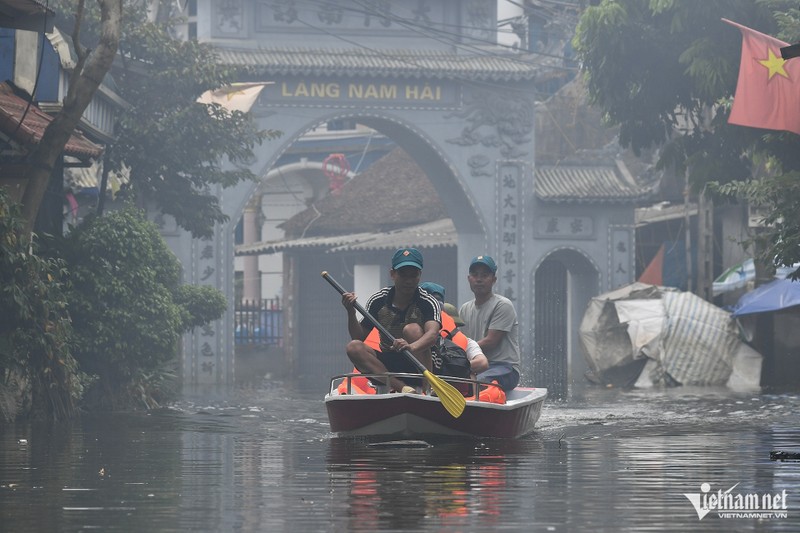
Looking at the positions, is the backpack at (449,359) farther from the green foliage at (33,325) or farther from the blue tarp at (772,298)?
the blue tarp at (772,298)

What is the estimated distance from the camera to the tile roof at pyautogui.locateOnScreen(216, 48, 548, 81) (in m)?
31.1

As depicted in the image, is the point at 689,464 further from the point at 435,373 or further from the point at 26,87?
the point at 26,87

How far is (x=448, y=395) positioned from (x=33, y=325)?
5.89 metres

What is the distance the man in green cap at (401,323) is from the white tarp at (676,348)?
1489 cm

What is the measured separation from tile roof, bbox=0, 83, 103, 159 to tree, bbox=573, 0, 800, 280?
6959 mm

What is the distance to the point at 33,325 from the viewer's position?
16.2 m

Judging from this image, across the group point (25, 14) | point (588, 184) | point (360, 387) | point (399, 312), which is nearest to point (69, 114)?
point (25, 14)

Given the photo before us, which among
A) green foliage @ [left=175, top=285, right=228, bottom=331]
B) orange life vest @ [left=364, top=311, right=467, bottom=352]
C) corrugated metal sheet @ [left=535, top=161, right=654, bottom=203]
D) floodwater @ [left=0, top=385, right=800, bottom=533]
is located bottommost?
floodwater @ [left=0, top=385, right=800, bottom=533]

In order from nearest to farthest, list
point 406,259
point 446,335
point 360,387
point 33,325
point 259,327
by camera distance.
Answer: point 406,259, point 360,387, point 446,335, point 33,325, point 259,327

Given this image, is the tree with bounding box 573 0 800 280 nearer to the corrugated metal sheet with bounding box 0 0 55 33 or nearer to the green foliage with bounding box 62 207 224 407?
the green foliage with bounding box 62 207 224 407

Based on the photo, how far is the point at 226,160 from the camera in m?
31.1

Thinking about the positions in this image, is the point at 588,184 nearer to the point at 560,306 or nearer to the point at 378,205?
the point at 560,306

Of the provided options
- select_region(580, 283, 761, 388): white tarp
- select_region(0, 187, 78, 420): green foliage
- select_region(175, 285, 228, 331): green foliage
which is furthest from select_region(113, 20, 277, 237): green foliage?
select_region(0, 187, 78, 420): green foliage

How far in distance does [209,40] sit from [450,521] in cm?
2491
